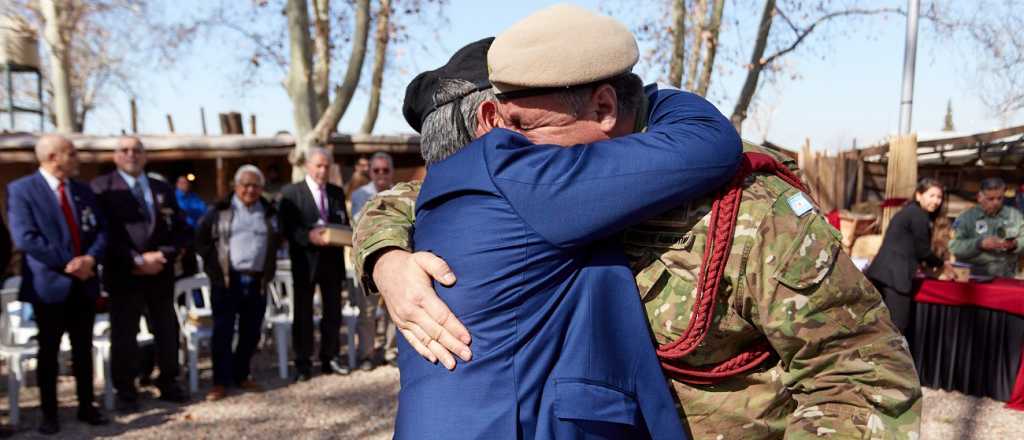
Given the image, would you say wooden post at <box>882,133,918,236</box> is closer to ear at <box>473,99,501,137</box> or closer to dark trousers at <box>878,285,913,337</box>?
dark trousers at <box>878,285,913,337</box>

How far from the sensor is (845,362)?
43.1 inches

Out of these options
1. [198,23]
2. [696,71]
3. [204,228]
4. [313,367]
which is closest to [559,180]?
[204,228]

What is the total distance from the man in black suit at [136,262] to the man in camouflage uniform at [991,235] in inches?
282

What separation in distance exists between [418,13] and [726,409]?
13345 millimetres

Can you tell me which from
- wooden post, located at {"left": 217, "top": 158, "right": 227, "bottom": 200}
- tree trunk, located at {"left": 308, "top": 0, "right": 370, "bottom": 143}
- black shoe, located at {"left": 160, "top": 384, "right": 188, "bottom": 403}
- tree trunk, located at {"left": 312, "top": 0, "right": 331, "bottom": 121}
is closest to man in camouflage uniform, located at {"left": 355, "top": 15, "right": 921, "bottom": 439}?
black shoe, located at {"left": 160, "top": 384, "right": 188, "bottom": 403}

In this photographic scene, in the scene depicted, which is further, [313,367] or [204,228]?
[313,367]

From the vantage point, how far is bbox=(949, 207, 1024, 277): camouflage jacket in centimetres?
707

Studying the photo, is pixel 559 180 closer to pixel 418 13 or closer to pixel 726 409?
pixel 726 409

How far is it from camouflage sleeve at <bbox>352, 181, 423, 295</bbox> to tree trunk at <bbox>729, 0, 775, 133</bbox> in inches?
455

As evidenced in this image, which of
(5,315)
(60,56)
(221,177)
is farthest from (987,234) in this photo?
(60,56)

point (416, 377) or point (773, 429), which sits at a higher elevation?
point (416, 377)

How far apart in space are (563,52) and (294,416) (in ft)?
17.7

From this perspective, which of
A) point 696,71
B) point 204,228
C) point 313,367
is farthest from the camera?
point 696,71

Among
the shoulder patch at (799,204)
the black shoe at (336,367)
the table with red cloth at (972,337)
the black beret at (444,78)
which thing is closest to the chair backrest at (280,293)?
the black shoe at (336,367)
